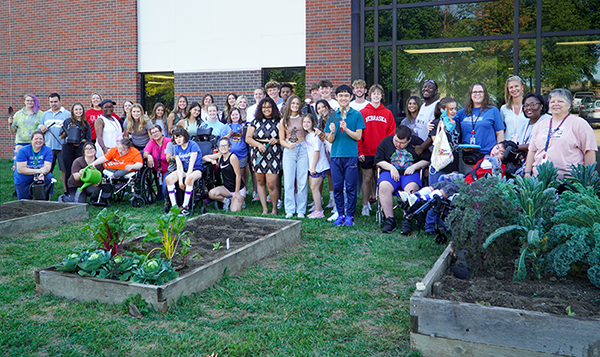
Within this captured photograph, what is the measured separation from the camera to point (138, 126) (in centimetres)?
949

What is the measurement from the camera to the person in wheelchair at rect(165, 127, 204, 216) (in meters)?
7.82

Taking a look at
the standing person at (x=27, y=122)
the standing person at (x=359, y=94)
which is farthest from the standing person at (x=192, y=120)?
the standing person at (x=27, y=122)

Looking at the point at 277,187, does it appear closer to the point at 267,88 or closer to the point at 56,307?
the point at 267,88

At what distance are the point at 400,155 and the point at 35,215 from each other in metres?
5.15

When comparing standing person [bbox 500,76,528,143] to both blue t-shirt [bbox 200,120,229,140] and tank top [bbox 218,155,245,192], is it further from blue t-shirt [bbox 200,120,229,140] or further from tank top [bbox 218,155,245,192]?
blue t-shirt [bbox 200,120,229,140]

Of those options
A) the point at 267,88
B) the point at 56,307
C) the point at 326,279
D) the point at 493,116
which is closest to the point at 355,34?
the point at 267,88

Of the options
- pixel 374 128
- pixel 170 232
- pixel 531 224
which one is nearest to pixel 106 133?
pixel 374 128

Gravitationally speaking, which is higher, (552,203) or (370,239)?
(552,203)

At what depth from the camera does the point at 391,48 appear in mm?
10172

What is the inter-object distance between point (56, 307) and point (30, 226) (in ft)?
10.5

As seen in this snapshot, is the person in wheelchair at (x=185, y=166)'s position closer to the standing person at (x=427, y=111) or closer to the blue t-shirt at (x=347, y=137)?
the blue t-shirt at (x=347, y=137)

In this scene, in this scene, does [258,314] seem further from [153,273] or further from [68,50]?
[68,50]

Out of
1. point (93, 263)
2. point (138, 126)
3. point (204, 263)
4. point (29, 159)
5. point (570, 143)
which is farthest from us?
point (138, 126)

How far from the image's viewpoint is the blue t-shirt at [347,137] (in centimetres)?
684
